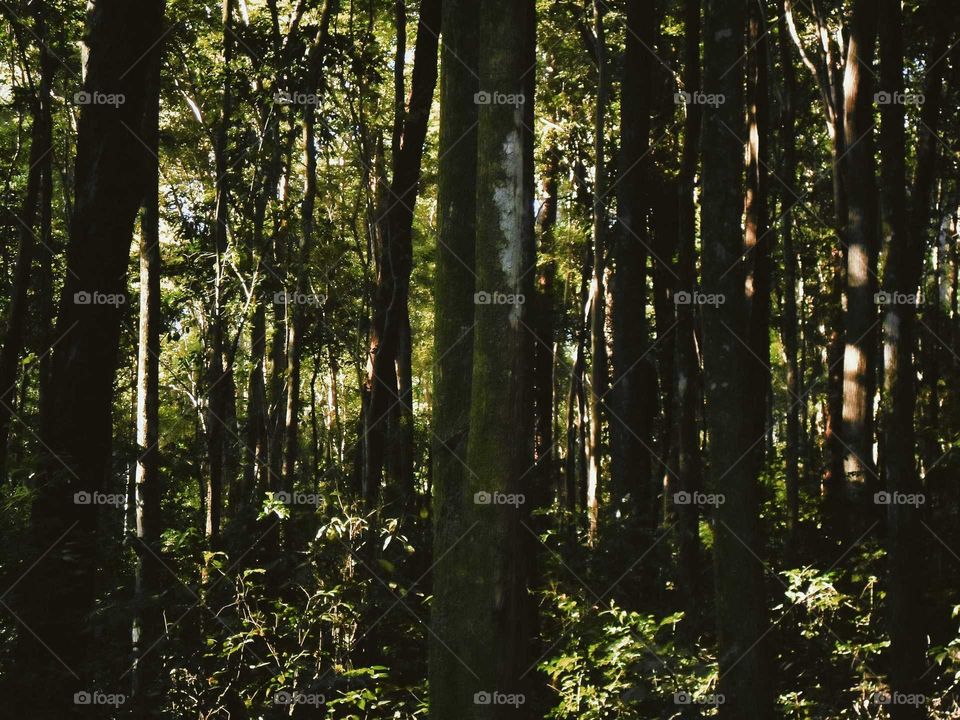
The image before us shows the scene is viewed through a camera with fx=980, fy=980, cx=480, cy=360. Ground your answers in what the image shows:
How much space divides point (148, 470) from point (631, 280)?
6075 millimetres

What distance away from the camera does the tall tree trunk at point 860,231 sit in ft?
32.1

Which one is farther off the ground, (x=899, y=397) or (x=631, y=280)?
(x=631, y=280)

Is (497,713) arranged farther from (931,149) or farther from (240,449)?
(240,449)

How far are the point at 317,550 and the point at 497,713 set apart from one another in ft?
10.5
